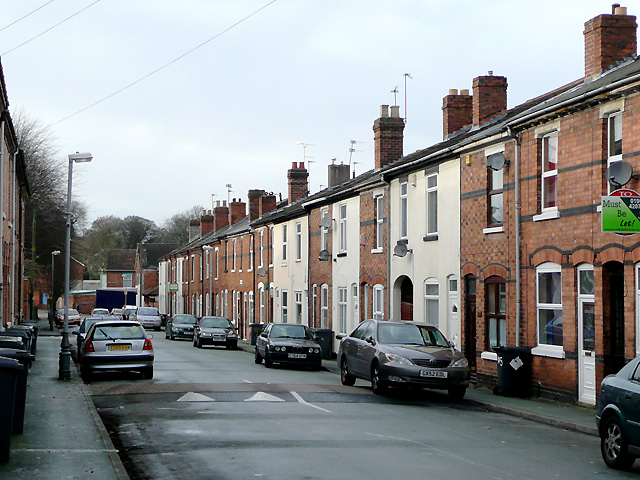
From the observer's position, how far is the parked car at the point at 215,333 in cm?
3816

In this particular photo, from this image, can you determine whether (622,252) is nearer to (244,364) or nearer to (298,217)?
(244,364)

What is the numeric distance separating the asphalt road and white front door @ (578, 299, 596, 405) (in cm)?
202

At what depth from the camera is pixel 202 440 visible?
11320 millimetres

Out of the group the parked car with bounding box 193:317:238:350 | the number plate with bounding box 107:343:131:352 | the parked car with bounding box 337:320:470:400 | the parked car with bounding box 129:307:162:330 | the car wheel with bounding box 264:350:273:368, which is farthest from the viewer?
the parked car with bounding box 129:307:162:330

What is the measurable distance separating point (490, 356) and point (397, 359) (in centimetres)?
397

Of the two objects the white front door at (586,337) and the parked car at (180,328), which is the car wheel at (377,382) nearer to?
the white front door at (586,337)

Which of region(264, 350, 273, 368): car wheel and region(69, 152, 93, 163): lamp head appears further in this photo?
region(264, 350, 273, 368): car wheel

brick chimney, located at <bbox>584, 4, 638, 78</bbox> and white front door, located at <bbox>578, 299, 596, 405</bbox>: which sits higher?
brick chimney, located at <bbox>584, 4, 638, 78</bbox>

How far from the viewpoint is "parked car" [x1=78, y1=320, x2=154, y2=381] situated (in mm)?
20234

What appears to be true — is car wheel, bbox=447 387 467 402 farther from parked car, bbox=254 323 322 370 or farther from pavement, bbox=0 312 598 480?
parked car, bbox=254 323 322 370

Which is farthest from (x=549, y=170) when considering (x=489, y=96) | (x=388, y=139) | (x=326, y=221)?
(x=326, y=221)

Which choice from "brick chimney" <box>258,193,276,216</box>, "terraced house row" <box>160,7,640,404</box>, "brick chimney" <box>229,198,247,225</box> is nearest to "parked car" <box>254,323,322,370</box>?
"terraced house row" <box>160,7,640,404</box>

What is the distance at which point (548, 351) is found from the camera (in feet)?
57.6

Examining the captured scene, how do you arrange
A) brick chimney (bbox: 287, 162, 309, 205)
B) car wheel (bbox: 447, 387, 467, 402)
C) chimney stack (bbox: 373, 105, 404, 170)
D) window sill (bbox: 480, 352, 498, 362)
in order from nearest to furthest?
1. car wheel (bbox: 447, 387, 467, 402)
2. window sill (bbox: 480, 352, 498, 362)
3. chimney stack (bbox: 373, 105, 404, 170)
4. brick chimney (bbox: 287, 162, 309, 205)
